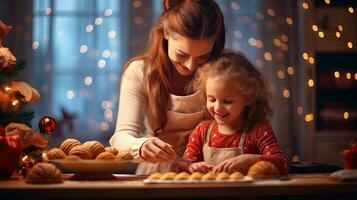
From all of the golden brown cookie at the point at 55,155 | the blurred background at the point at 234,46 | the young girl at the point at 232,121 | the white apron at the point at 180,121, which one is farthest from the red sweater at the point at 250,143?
the blurred background at the point at 234,46

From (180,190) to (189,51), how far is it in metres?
0.69

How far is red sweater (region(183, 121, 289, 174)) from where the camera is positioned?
163cm

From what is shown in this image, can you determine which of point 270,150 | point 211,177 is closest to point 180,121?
point 270,150

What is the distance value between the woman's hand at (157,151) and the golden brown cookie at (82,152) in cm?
21

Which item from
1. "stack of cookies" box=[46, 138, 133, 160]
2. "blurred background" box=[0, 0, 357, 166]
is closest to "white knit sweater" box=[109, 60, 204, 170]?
"stack of cookies" box=[46, 138, 133, 160]

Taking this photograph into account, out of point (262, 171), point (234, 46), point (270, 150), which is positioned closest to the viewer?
point (262, 171)

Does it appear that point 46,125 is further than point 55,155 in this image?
Yes

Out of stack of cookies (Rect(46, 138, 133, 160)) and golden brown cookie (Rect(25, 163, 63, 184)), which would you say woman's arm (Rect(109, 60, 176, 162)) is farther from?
golden brown cookie (Rect(25, 163, 63, 184))

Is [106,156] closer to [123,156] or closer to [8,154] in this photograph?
[123,156]

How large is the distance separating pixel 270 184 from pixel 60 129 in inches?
89.9

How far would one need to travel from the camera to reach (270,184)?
4.30 ft

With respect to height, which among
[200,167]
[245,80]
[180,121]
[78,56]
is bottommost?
[200,167]

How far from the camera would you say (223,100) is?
5.57ft

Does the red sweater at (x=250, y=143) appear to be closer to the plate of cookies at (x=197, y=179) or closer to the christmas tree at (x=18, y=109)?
the plate of cookies at (x=197, y=179)
